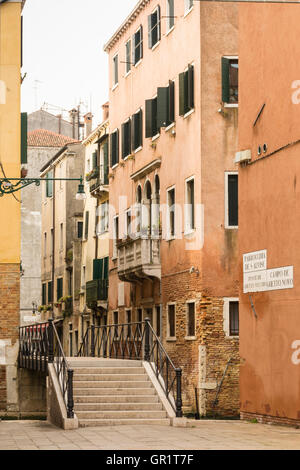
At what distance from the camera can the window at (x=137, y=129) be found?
113 ft

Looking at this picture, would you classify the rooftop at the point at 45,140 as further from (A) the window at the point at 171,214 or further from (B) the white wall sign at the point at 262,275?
(B) the white wall sign at the point at 262,275

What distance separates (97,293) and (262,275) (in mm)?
22498

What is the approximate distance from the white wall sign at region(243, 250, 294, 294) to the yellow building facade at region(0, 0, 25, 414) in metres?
8.66

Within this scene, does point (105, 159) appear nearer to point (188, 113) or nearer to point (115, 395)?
point (188, 113)

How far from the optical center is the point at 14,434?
16.4m

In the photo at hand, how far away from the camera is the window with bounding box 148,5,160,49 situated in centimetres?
3281

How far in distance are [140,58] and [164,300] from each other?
29.2 feet

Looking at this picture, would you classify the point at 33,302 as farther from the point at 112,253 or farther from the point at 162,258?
the point at 162,258

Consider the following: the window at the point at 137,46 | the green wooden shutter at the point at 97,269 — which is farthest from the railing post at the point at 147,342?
the green wooden shutter at the point at 97,269

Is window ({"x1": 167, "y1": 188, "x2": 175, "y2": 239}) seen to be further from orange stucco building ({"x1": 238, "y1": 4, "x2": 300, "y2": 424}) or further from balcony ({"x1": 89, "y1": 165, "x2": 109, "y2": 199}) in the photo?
orange stucco building ({"x1": 238, "y1": 4, "x2": 300, "y2": 424})

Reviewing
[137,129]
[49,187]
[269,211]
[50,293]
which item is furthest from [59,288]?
[269,211]

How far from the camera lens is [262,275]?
19.0 meters

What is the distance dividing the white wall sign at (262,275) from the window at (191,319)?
866 centimetres
